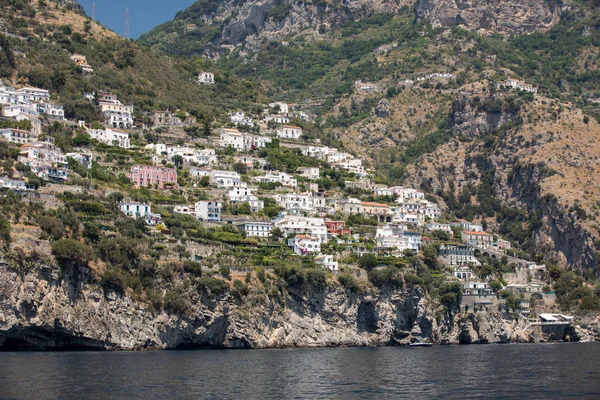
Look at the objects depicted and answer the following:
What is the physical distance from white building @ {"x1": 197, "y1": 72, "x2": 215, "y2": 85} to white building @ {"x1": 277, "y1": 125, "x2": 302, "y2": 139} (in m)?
18.3

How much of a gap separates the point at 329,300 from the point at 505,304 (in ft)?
76.9

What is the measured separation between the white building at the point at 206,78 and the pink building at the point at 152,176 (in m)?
43.0

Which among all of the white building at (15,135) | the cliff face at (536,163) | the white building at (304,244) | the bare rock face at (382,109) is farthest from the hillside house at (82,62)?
the bare rock face at (382,109)

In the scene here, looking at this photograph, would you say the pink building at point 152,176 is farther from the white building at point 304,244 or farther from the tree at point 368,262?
the tree at point 368,262

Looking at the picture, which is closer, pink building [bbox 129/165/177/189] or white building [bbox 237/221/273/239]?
white building [bbox 237/221/273/239]

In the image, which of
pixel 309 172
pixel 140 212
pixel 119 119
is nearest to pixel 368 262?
pixel 140 212

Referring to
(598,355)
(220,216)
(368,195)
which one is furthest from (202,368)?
(368,195)

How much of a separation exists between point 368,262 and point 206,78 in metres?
63.5

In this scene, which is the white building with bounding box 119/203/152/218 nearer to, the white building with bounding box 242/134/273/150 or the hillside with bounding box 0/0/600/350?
the hillside with bounding box 0/0/600/350

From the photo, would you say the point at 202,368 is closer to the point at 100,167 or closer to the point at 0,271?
the point at 0,271

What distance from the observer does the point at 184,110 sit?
130625 millimetres

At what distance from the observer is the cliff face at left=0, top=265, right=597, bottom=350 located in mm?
72125

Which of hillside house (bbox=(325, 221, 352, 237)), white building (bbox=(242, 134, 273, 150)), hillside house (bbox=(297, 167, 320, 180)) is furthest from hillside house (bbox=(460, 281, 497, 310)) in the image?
white building (bbox=(242, 134, 273, 150))

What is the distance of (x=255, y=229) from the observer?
331 feet
